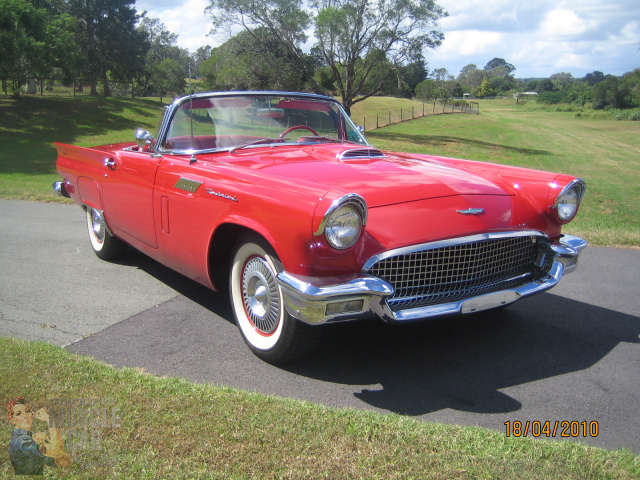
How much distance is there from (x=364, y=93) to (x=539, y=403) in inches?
1217

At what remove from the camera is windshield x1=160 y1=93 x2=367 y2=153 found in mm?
4129

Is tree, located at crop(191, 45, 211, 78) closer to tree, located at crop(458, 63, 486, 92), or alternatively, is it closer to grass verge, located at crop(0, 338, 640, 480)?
grass verge, located at crop(0, 338, 640, 480)

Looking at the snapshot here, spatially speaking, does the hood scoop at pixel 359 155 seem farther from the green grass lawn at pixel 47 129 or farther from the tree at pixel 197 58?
the green grass lawn at pixel 47 129

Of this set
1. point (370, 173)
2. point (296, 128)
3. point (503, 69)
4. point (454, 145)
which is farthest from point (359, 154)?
point (503, 69)

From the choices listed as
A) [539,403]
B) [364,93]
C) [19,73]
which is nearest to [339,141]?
[539,403]

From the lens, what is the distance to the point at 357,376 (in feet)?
10.2

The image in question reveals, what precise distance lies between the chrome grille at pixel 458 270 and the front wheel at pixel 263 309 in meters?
0.53

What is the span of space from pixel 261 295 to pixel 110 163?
89.9 inches

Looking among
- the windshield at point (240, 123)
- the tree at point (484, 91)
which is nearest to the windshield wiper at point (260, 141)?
the windshield at point (240, 123)

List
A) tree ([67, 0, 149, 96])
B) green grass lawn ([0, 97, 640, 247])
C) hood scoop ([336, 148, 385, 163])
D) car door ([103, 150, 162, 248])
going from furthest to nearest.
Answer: tree ([67, 0, 149, 96]), green grass lawn ([0, 97, 640, 247]), car door ([103, 150, 162, 248]), hood scoop ([336, 148, 385, 163])

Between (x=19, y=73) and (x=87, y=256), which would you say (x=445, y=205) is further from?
(x=19, y=73)

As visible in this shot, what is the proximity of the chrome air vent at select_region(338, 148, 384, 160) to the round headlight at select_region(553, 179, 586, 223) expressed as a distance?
1254mm

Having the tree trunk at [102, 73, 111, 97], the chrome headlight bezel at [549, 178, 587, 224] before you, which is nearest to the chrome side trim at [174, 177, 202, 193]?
the chrome headlight bezel at [549, 178, 587, 224]

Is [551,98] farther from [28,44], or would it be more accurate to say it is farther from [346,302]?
[346,302]
